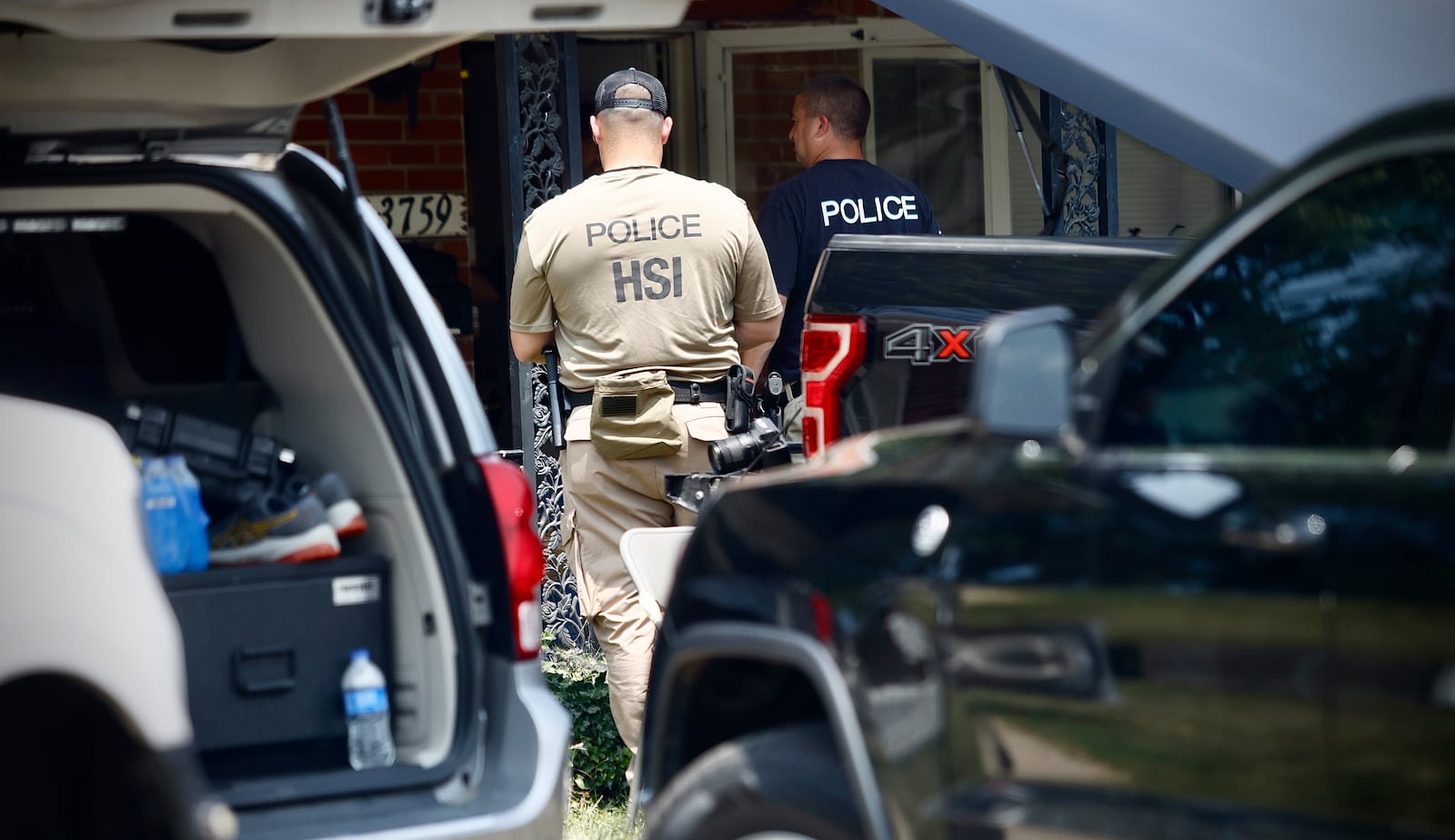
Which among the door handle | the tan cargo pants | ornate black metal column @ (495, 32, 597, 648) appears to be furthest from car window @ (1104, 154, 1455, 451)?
ornate black metal column @ (495, 32, 597, 648)

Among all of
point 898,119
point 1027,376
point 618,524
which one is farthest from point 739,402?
point 898,119

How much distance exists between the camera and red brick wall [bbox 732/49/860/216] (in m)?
9.07

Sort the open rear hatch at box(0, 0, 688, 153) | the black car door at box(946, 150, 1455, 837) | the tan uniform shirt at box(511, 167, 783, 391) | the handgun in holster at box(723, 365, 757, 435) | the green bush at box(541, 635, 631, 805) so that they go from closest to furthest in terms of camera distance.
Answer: the black car door at box(946, 150, 1455, 837), the open rear hatch at box(0, 0, 688, 153), the tan uniform shirt at box(511, 167, 783, 391), the handgun in holster at box(723, 365, 757, 435), the green bush at box(541, 635, 631, 805)

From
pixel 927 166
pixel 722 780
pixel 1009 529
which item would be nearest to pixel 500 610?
pixel 722 780

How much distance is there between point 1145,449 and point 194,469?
210 cm

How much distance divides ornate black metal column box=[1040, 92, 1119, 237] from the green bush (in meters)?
2.76

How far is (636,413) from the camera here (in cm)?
526

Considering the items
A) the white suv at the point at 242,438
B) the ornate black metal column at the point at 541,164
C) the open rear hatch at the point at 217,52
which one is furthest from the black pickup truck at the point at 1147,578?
the ornate black metal column at the point at 541,164

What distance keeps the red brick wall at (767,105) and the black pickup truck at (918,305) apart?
4.13m

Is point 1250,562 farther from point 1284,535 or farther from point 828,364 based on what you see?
point 828,364

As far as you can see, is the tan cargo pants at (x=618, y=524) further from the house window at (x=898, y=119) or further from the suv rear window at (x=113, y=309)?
the house window at (x=898, y=119)

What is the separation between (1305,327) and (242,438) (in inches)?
87.5

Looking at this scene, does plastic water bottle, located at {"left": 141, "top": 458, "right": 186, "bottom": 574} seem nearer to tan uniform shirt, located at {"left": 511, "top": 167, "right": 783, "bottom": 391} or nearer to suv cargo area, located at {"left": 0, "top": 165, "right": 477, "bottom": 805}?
suv cargo area, located at {"left": 0, "top": 165, "right": 477, "bottom": 805}

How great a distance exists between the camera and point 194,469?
372cm
